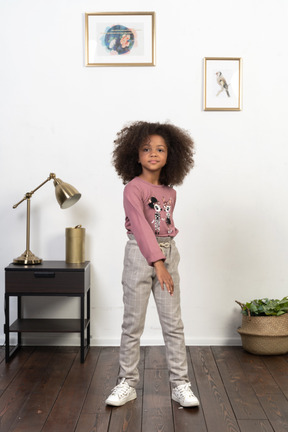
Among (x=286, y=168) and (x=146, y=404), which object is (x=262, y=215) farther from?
(x=146, y=404)

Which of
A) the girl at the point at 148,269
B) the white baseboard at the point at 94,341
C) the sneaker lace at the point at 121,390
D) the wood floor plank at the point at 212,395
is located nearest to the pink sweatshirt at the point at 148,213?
the girl at the point at 148,269

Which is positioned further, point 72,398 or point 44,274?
point 44,274

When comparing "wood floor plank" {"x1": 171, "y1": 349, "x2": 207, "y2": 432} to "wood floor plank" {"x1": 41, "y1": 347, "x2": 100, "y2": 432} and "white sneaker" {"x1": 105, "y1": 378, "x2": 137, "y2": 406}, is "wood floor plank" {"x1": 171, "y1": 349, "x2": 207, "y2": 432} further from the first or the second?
"wood floor plank" {"x1": 41, "y1": 347, "x2": 100, "y2": 432}

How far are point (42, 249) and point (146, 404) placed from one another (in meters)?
1.27

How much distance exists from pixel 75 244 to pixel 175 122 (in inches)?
35.4

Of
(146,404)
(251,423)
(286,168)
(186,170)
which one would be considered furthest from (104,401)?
(286,168)

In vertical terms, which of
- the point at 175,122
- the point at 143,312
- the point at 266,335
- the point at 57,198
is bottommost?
the point at 266,335

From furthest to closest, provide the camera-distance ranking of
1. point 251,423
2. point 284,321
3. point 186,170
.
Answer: point 284,321 < point 186,170 < point 251,423

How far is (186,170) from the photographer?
93.7 inches

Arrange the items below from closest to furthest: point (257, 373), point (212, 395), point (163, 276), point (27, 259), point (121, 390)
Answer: point (163, 276), point (121, 390), point (212, 395), point (257, 373), point (27, 259)

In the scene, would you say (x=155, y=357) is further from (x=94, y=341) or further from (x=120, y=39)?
(x=120, y=39)

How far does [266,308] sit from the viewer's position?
295 cm

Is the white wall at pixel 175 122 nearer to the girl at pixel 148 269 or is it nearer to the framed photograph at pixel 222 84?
the framed photograph at pixel 222 84

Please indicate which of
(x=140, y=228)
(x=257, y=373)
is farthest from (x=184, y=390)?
(x=140, y=228)
